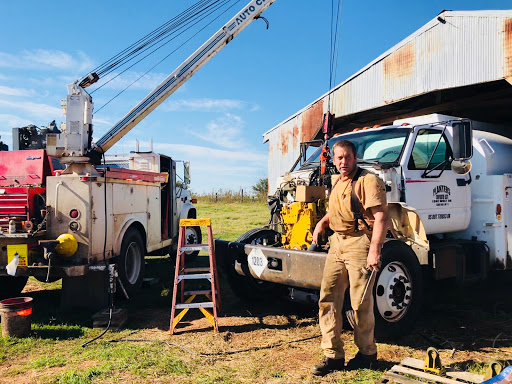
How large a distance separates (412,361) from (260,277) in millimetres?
2093

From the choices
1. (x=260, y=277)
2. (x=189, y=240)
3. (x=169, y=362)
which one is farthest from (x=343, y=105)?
(x=169, y=362)

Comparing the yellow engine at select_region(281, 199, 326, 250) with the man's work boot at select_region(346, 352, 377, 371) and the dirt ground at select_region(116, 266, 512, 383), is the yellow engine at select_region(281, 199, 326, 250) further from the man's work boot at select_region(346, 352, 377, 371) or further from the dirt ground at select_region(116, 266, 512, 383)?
the man's work boot at select_region(346, 352, 377, 371)

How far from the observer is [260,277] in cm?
527

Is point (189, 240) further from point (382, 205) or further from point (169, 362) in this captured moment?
point (382, 205)

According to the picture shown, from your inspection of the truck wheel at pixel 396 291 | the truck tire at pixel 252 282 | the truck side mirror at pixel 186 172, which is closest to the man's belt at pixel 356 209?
the truck wheel at pixel 396 291

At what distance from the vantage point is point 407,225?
467 centimetres

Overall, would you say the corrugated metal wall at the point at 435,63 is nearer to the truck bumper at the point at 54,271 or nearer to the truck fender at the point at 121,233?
the truck fender at the point at 121,233

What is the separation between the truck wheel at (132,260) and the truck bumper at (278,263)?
1.49 metres

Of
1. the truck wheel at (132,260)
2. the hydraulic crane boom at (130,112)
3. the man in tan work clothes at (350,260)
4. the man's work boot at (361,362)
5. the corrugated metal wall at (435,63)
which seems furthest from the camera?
the corrugated metal wall at (435,63)

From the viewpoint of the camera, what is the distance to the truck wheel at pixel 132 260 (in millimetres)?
6415

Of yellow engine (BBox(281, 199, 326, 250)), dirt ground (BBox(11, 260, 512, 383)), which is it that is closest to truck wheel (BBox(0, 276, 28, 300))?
dirt ground (BBox(11, 260, 512, 383))

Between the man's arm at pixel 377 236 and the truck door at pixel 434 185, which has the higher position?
the truck door at pixel 434 185

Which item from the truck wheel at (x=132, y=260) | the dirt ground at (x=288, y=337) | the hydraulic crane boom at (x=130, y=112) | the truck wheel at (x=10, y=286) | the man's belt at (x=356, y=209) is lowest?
the dirt ground at (x=288, y=337)

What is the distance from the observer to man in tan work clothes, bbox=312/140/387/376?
3.74m
